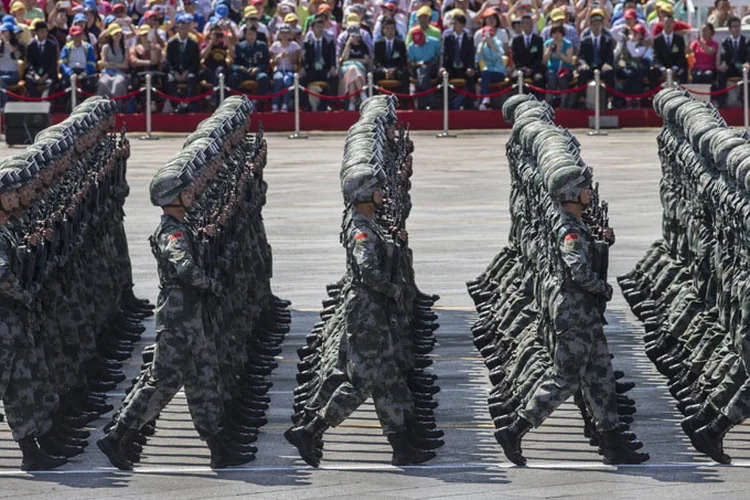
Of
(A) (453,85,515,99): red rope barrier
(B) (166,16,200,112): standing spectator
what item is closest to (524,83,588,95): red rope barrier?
(A) (453,85,515,99): red rope barrier

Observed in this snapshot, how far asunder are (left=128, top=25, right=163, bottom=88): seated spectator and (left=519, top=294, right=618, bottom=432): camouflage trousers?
21443mm

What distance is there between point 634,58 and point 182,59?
7490mm

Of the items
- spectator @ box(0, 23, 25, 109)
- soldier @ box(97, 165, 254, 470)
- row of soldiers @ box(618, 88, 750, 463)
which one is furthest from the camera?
spectator @ box(0, 23, 25, 109)

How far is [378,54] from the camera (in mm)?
34594

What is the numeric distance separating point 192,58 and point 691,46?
27.5 ft

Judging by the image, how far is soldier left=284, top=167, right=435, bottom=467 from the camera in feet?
47.2

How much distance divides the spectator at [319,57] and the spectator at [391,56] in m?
0.75

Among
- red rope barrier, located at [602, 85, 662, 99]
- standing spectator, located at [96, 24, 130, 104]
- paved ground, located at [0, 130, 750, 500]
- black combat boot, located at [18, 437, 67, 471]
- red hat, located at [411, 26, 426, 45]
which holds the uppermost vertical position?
red hat, located at [411, 26, 426, 45]

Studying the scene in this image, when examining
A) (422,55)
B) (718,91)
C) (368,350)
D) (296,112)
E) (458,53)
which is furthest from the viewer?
(296,112)

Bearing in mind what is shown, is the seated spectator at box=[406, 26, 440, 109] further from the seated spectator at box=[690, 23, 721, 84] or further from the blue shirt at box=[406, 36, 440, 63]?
the seated spectator at box=[690, 23, 721, 84]

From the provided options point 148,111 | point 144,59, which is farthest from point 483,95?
point 144,59

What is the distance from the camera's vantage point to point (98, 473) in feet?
47.0

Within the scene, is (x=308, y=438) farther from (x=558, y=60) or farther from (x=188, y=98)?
(x=558, y=60)

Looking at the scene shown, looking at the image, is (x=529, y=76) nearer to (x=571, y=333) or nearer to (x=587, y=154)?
(x=587, y=154)
